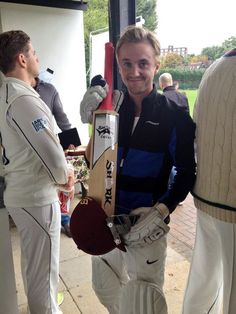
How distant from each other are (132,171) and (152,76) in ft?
1.33

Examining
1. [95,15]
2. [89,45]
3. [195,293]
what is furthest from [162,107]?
[95,15]

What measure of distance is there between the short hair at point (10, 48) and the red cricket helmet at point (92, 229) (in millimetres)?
780

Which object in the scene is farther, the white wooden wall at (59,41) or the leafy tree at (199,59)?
the white wooden wall at (59,41)

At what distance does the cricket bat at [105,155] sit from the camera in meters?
1.29

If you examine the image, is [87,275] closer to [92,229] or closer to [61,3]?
[92,229]

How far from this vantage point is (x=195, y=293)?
1468 millimetres

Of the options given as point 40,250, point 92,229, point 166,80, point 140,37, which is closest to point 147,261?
point 92,229

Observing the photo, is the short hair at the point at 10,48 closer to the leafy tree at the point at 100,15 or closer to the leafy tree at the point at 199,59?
the leafy tree at the point at 199,59

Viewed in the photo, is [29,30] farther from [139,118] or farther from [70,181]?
[139,118]

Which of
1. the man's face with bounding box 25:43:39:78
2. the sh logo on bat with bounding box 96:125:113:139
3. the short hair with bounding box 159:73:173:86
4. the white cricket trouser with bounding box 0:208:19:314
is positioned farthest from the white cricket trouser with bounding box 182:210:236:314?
the short hair with bounding box 159:73:173:86

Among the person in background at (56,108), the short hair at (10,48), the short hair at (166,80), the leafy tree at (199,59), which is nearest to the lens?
the short hair at (10,48)

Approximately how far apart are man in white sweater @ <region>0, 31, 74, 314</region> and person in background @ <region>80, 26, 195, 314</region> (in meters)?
0.28

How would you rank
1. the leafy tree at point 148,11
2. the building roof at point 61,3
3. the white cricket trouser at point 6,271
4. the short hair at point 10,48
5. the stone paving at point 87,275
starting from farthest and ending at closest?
the leafy tree at point 148,11, the building roof at point 61,3, the stone paving at point 87,275, the white cricket trouser at point 6,271, the short hair at point 10,48

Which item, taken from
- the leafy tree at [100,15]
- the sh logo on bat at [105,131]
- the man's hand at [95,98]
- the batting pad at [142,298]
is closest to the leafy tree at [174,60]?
the leafy tree at [100,15]
